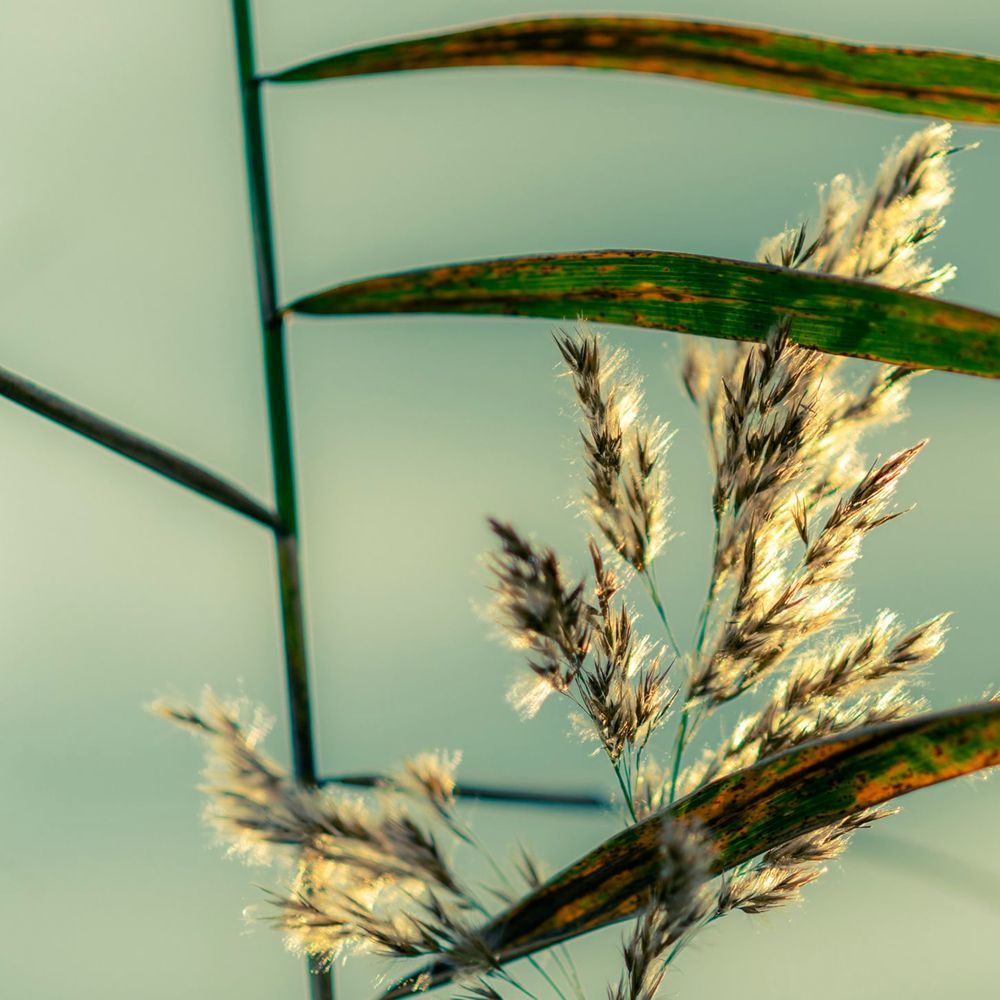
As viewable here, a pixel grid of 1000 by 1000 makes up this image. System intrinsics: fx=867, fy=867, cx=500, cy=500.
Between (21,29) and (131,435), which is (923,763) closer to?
(131,435)

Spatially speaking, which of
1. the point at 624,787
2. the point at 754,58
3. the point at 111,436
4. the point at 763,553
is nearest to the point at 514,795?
the point at 624,787

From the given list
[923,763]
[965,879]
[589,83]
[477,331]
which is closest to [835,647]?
[923,763]

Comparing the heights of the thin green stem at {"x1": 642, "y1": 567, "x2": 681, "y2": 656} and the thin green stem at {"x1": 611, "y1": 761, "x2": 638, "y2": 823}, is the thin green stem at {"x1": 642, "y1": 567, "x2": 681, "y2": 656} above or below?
above

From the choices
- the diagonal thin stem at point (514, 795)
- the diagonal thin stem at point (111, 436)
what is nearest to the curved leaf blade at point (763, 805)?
the diagonal thin stem at point (514, 795)

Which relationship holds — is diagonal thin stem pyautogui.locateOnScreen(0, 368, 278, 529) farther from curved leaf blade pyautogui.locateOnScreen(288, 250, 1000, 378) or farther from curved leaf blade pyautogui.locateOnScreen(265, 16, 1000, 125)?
curved leaf blade pyautogui.locateOnScreen(265, 16, 1000, 125)

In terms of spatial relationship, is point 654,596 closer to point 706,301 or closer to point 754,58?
point 706,301

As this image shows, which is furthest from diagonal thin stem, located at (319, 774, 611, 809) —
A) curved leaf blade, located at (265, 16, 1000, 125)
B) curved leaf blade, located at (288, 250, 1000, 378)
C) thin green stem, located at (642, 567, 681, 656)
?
curved leaf blade, located at (265, 16, 1000, 125)
